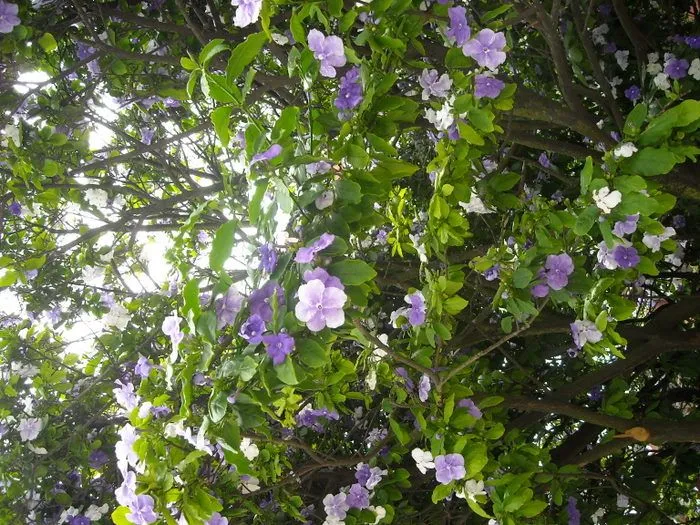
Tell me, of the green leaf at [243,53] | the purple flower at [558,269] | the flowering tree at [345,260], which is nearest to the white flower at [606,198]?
the flowering tree at [345,260]

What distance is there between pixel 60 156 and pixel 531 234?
5.00 ft

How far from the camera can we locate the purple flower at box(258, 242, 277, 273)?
1.12m

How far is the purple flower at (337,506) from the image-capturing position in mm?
2143

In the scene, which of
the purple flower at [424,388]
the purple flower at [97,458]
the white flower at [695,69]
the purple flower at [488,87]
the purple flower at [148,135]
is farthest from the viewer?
the purple flower at [148,135]

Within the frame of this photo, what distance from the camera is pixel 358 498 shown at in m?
2.18

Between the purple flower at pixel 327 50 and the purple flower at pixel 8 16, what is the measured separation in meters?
1.05

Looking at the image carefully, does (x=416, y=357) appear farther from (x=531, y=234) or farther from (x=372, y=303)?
(x=372, y=303)

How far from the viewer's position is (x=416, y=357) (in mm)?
1775

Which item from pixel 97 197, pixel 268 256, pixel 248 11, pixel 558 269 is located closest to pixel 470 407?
pixel 558 269

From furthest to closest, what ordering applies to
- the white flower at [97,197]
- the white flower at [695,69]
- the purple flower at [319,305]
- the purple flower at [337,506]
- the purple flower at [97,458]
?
the purple flower at [97,458] < the white flower at [97,197] < the white flower at [695,69] < the purple flower at [337,506] < the purple flower at [319,305]

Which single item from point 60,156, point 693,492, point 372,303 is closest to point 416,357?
point 372,303

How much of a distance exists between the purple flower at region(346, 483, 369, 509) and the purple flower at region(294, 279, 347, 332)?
1.28 metres

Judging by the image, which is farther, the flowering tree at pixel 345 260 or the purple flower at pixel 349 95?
the purple flower at pixel 349 95

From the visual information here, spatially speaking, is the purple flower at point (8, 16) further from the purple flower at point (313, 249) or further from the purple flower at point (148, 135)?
the purple flower at point (313, 249)
